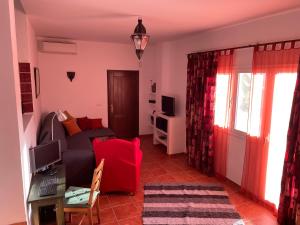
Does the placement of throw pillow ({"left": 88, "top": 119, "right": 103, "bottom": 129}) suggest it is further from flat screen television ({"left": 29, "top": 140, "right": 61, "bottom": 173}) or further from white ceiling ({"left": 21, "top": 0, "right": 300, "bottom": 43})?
flat screen television ({"left": 29, "top": 140, "right": 61, "bottom": 173})

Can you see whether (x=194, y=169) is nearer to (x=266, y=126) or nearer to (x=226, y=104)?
(x=226, y=104)

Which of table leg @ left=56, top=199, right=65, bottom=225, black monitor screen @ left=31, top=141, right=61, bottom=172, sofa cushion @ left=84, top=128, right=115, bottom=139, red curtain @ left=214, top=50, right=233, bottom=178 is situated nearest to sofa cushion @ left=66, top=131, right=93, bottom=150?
sofa cushion @ left=84, top=128, right=115, bottom=139

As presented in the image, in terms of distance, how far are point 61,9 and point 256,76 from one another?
2.88 m

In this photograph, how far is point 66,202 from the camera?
100 inches

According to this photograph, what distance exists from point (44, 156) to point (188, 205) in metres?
2.09

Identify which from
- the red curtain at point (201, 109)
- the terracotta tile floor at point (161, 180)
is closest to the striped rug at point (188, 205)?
the terracotta tile floor at point (161, 180)

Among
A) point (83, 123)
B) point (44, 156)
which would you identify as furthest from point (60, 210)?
point (83, 123)

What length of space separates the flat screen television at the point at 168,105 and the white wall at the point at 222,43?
0.18 meters

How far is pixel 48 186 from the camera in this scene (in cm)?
247

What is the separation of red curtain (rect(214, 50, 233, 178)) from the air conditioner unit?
3.51m

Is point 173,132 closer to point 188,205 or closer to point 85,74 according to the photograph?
point 188,205

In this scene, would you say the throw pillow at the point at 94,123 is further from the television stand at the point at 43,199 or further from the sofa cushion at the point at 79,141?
the television stand at the point at 43,199

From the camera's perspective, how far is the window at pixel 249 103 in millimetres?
3309

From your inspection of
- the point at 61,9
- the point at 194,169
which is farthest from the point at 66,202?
the point at 194,169
